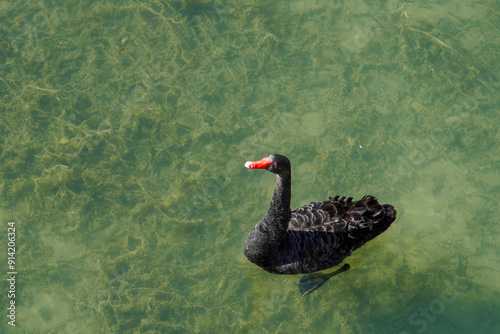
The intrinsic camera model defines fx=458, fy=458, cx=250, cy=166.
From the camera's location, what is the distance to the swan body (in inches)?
257

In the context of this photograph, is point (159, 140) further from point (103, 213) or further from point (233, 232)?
point (233, 232)

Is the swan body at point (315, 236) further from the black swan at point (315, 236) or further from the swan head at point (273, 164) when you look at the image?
the swan head at point (273, 164)

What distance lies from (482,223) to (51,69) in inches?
337

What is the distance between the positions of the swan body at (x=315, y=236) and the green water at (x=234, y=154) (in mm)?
736

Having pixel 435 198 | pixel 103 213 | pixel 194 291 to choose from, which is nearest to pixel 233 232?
pixel 194 291

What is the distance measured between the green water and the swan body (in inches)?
29.0

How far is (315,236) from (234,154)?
243 centimetres

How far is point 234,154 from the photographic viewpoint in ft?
27.3

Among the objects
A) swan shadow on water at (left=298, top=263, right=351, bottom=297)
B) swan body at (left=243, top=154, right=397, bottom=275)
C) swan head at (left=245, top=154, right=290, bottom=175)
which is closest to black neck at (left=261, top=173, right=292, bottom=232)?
swan body at (left=243, top=154, right=397, bottom=275)

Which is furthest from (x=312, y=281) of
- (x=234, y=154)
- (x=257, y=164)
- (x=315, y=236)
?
(x=257, y=164)

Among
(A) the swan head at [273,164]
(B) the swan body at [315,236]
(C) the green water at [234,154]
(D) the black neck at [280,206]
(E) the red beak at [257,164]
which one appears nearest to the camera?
(E) the red beak at [257,164]

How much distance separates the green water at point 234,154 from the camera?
7.18 m

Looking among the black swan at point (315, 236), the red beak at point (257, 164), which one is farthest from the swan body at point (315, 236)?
the red beak at point (257, 164)

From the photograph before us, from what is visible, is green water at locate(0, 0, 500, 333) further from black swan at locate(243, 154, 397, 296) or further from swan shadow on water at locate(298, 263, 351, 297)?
black swan at locate(243, 154, 397, 296)
